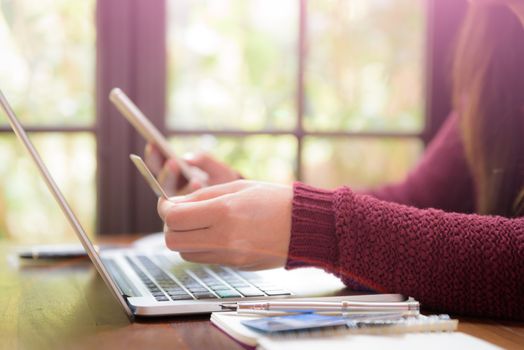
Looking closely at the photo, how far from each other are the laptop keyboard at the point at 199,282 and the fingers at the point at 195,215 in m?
0.06

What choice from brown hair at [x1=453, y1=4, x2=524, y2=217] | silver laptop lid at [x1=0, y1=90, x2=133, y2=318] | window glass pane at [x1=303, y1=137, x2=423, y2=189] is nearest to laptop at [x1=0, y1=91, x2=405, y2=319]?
silver laptop lid at [x1=0, y1=90, x2=133, y2=318]

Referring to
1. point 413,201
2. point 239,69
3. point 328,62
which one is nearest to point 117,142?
point 239,69

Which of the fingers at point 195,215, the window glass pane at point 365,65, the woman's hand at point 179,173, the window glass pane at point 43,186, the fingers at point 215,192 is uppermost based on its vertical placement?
the window glass pane at point 365,65

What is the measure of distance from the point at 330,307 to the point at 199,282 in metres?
0.19

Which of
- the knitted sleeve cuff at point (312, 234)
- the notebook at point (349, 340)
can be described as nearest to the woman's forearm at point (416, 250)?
the knitted sleeve cuff at point (312, 234)

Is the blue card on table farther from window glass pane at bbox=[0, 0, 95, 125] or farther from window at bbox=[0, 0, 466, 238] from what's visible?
window glass pane at bbox=[0, 0, 95, 125]

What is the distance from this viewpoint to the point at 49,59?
4.69 ft

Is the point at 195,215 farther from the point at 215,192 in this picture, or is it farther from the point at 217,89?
the point at 217,89

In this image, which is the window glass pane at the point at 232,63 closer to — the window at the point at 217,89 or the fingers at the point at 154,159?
the window at the point at 217,89

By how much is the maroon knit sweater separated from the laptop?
3cm

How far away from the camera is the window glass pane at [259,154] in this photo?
5.05 feet

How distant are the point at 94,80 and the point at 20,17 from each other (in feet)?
Answer: 0.61

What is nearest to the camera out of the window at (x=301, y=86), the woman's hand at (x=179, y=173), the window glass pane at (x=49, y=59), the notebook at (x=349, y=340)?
the notebook at (x=349, y=340)

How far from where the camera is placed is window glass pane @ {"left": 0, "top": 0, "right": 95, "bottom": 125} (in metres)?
1.40
